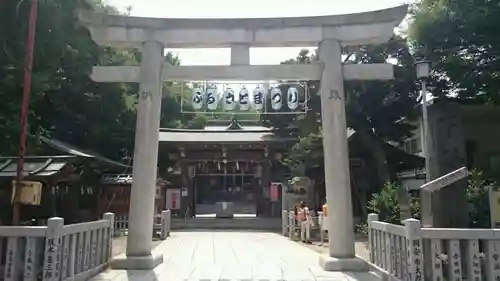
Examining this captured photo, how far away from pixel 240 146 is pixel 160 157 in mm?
5143

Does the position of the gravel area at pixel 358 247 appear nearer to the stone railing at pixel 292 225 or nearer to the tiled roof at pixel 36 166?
the stone railing at pixel 292 225

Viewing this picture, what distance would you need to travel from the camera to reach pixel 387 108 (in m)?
21.3

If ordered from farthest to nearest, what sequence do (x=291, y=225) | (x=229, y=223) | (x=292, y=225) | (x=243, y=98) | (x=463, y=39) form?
1. (x=229, y=223)
2. (x=291, y=225)
3. (x=292, y=225)
4. (x=463, y=39)
5. (x=243, y=98)

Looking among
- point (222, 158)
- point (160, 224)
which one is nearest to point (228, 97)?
point (160, 224)

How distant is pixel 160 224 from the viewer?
65.8 ft

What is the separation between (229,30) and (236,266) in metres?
5.38

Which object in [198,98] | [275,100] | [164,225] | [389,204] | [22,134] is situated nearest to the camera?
[22,134]

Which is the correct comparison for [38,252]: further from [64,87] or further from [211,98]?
[64,87]

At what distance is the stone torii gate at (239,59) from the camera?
988 centimetres

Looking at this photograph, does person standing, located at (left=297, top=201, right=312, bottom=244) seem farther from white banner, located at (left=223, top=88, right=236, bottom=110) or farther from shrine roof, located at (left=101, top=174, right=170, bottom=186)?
shrine roof, located at (left=101, top=174, right=170, bottom=186)

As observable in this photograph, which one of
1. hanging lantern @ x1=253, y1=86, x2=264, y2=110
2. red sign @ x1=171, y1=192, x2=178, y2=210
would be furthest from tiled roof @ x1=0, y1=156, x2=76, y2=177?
red sign @ x1=171, y1=192, x2=178, y2=210

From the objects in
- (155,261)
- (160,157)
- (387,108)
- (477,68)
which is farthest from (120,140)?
(477,68)

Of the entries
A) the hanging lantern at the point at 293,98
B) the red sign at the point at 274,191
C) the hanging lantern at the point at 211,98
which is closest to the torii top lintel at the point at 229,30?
the hanging lantern at the point at 211,98

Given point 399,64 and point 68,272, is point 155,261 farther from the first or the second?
point 399,64
